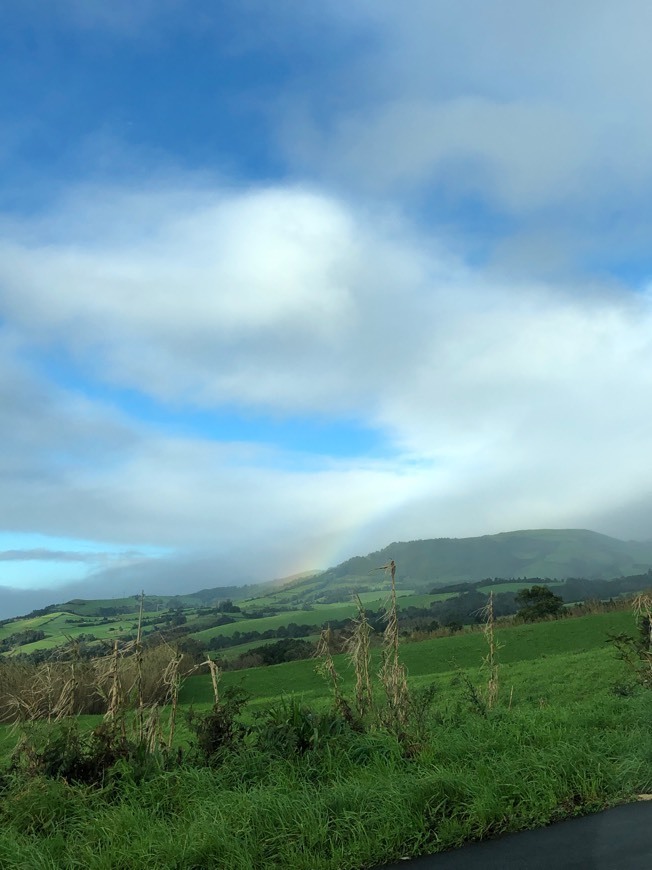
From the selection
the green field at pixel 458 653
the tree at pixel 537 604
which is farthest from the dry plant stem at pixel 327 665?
the tree at pixel 537 604

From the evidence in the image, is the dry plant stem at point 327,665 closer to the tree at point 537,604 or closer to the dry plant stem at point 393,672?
the dry plant stem at point 393,672

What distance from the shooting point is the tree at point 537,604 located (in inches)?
2260

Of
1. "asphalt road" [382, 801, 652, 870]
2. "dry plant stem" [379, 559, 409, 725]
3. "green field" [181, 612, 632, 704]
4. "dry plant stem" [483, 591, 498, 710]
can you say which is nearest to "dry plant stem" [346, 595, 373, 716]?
"dry plant stem" [379, 559, 409, 725]

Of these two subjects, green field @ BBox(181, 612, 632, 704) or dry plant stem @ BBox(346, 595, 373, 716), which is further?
green field @ BBox(181, 612, 632, 704)

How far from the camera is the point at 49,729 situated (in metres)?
8.90

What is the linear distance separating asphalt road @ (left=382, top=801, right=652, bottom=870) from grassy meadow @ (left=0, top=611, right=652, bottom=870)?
21 centimetres

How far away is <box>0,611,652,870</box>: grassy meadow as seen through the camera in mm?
6168

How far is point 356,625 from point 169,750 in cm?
365

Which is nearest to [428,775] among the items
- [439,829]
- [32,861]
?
[439,829]

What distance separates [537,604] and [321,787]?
57249 mm

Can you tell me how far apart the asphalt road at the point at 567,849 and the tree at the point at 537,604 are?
51861mm

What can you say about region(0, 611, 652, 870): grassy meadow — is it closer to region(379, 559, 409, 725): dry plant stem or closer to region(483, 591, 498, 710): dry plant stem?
region(379, 559, 409, 725): dry plant stem

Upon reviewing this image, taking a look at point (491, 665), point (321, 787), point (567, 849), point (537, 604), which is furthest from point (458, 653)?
point (567, 849)

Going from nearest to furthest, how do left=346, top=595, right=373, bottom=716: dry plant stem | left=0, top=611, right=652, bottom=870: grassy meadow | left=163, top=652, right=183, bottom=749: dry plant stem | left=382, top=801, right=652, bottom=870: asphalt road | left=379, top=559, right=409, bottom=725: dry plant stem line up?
left=382, top=801, right=652, bottom=870: asphalt road < left=0, top=611, right=652, bottom=870: grassy meadow < left=379, top=559, right=409, bottom=725: dry plant stem < left=163, top=652, right=183, bottom=749: dry plant stem < left=346, top=595, right=373, bottom=716: dry plant stem
